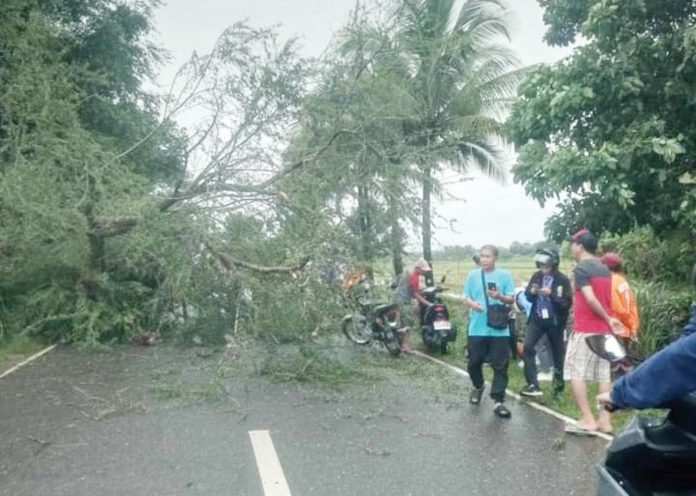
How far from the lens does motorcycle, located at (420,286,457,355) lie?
11008 mm

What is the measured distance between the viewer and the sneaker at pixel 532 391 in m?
7.38

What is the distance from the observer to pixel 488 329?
6.91m

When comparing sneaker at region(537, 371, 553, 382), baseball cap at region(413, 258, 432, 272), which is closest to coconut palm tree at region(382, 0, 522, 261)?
baseball cap at region(413, 258, 432, 272)

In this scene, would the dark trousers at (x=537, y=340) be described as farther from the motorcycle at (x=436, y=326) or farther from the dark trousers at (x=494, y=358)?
the motorcycle at (x=436, y=326)

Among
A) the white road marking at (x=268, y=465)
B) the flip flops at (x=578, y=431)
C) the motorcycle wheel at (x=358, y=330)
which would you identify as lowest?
the white road marking at (x=268, y=465)

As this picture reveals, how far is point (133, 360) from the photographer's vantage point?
10336mm

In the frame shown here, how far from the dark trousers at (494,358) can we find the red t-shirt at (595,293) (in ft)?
3.30

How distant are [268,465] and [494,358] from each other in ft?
8.76

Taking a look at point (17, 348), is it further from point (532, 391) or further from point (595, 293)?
point (595, 293)

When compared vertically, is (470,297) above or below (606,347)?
above

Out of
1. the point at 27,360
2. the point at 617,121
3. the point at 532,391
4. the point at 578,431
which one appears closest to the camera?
the point at 578,431

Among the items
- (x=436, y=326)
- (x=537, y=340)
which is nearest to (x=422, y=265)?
(x=436, y=326)

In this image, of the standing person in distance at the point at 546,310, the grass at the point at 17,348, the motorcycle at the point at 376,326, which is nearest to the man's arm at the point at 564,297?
the standing person in distance at the point at 546,310

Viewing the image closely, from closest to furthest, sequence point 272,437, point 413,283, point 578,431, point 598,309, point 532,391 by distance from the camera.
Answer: point 598,309, point 578,431, point 272,437, point 532,391, point 413,283
